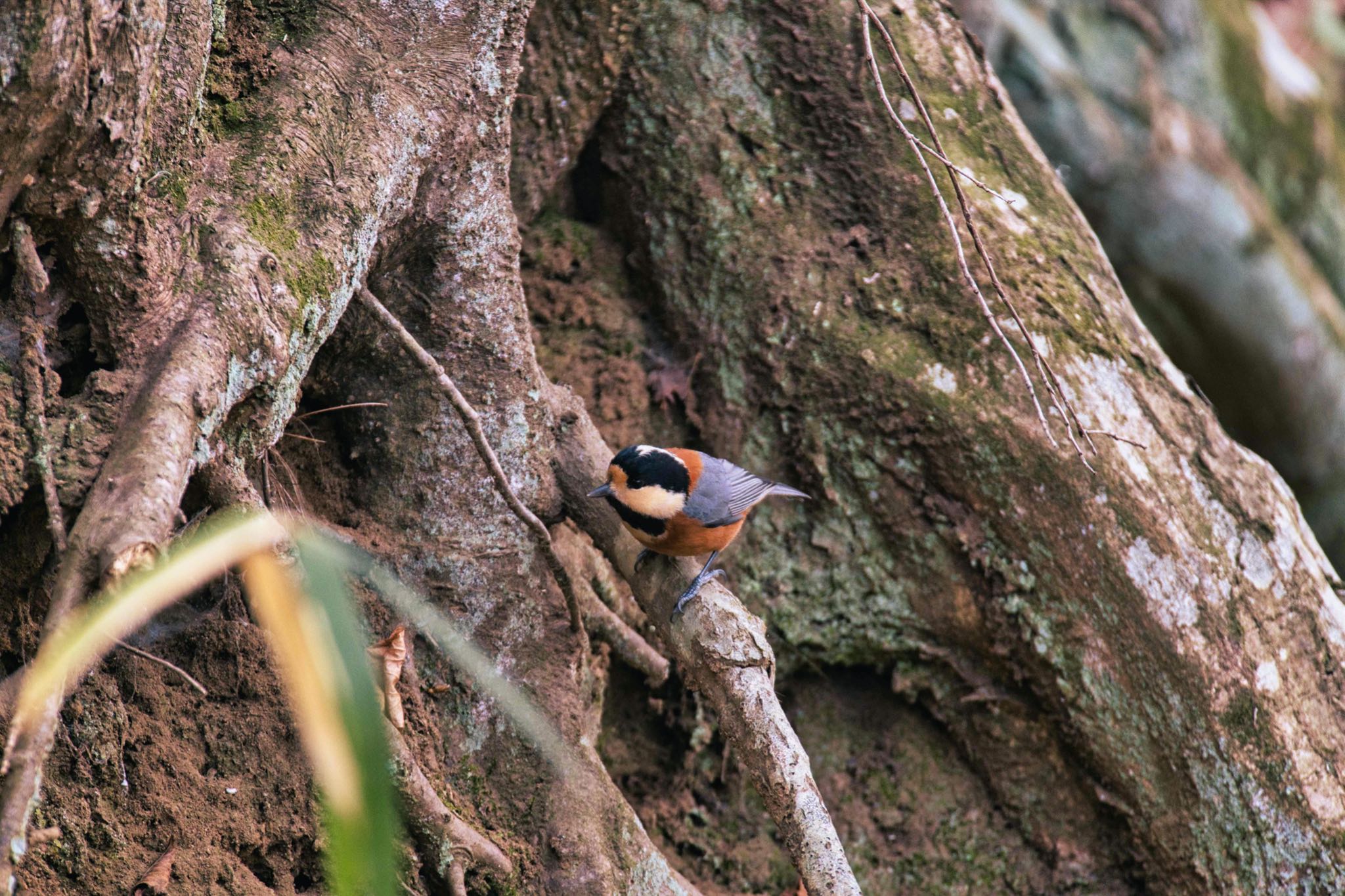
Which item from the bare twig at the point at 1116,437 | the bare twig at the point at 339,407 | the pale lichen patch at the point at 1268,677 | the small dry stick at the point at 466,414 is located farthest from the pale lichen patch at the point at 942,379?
the bare twig at the point at 339,407

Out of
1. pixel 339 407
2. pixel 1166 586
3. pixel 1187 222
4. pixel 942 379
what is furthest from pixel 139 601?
pixel 1187 222

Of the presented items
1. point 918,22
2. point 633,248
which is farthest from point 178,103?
point 918,22

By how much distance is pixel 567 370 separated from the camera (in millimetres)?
3814

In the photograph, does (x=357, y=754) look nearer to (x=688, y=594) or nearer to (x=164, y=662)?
(x=164, y=662)

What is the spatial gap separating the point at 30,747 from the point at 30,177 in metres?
1.01

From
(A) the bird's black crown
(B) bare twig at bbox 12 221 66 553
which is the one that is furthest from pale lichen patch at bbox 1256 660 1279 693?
(B) bare twig at bbox 12 221 66 553

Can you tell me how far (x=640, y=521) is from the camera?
300cm

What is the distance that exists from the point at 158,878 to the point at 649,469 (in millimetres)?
1586

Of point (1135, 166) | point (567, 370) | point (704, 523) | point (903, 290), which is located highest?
point (1135, 166)

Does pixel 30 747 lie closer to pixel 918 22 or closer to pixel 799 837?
pixel 799 837

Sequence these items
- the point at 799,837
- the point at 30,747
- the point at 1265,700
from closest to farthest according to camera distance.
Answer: the point at 30,747
the point at 799,837
the point at 1265,700

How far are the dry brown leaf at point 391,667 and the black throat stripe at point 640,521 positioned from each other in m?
0.70

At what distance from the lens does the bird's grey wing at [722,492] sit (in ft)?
10.3

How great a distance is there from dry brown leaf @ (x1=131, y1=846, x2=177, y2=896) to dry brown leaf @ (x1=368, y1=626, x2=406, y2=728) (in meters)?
0.56
